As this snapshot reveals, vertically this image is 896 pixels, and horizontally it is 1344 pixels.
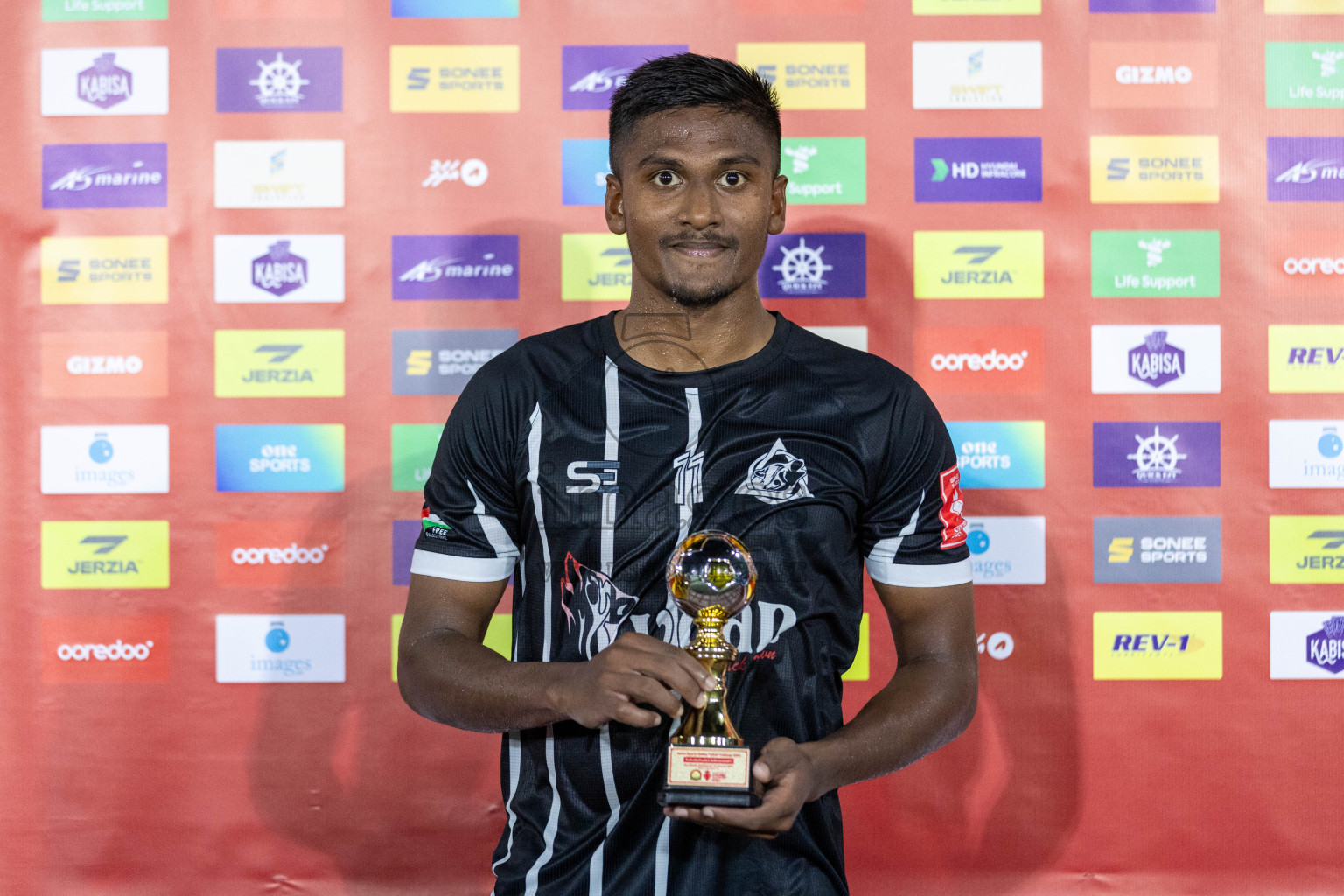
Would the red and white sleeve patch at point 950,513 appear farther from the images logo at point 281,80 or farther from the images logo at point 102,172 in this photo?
the images logo at point 102,172

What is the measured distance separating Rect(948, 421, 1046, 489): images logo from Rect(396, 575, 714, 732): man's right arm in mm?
1043

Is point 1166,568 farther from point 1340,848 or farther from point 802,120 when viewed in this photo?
point 802,120

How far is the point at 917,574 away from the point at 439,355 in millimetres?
1084

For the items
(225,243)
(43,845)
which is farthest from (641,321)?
(43,845)

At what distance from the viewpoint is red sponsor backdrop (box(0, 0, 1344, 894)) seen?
1.89 meters

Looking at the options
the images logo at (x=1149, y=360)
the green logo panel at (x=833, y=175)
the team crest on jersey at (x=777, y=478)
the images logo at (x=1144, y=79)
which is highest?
the images logo at (x=1144, y=79)

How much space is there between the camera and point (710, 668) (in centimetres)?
99

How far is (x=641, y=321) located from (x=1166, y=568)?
1.23m

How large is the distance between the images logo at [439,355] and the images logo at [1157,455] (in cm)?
113

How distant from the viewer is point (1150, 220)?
1.90m

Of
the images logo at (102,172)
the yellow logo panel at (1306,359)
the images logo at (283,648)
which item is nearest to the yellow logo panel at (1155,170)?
the yellow logo panel at (1306,359)

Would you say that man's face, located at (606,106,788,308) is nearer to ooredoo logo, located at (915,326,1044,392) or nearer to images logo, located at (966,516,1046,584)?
ooredoo logo, located at (915,326,1044,392)

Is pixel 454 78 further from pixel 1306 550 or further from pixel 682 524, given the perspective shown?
pixel 1306 550

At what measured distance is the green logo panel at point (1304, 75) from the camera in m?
1.90
